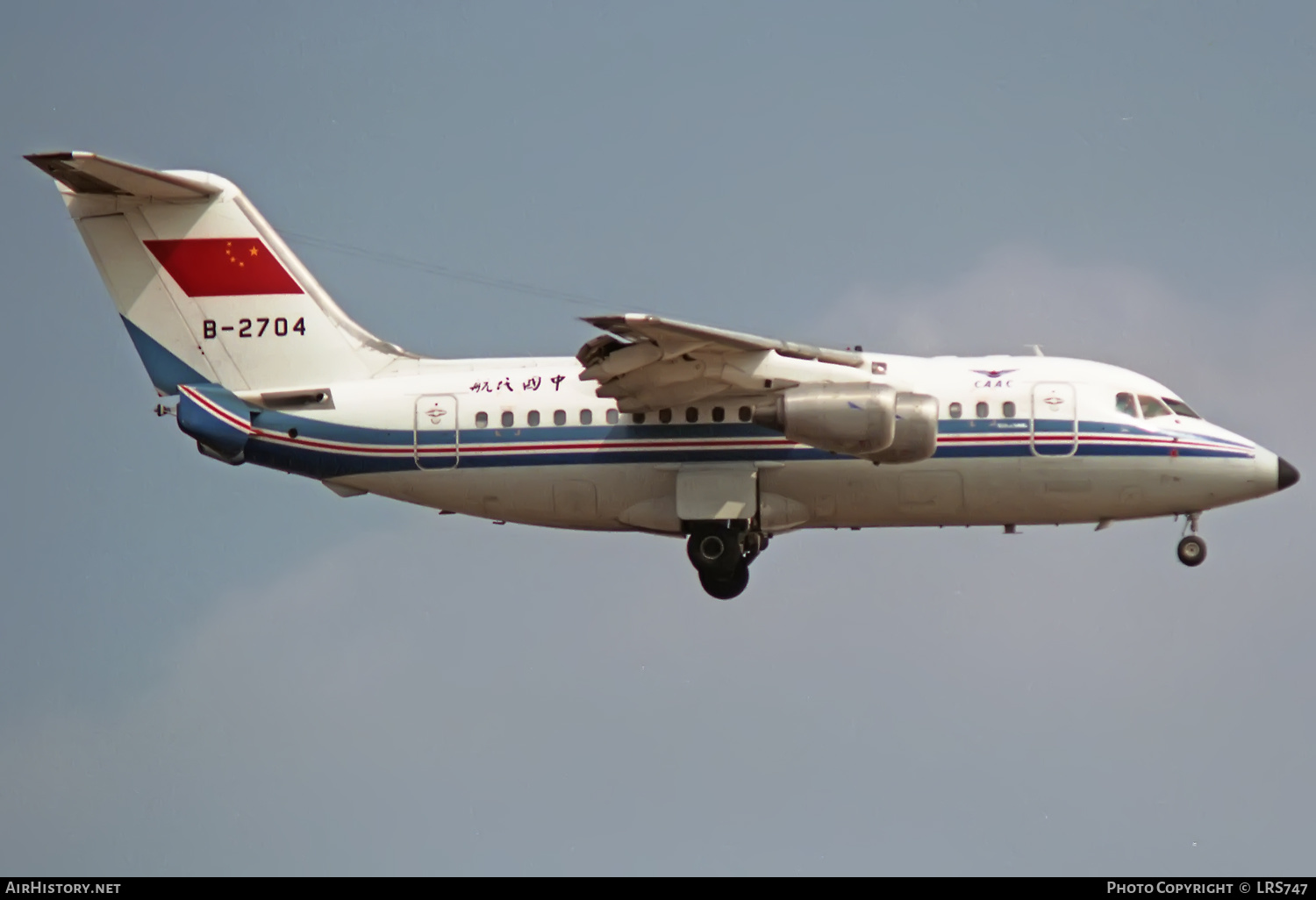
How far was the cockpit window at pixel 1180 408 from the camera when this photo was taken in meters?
25.0

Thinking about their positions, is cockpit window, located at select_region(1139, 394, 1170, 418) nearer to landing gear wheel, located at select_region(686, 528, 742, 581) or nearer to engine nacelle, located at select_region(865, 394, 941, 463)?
engine nacelle, located at select_region(865, 394, 941, 463)

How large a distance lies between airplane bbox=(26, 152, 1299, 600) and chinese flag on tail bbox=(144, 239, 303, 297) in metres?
0.06

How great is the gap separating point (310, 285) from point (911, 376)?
8.29 meters

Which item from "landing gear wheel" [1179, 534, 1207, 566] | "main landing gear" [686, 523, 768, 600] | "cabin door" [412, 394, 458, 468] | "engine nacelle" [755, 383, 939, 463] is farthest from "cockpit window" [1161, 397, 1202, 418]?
"cabin door" [412, 394, 458, 468]

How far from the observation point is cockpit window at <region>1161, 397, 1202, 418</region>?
82.2 ft

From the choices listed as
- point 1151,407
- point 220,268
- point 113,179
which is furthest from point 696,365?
point 113,179

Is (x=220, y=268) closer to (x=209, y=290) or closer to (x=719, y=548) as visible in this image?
(x=209, y=290)

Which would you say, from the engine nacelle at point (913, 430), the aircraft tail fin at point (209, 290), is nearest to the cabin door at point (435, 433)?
the aircraft tail fin at point (209, 290)

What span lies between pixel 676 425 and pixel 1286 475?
25.2 feet

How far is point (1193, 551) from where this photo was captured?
83.0 ft

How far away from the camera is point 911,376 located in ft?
Result: 81.3

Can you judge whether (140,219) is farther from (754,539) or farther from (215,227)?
(754,539)

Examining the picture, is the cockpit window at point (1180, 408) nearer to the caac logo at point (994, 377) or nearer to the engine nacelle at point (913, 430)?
the caac logo at point (994, 377)
